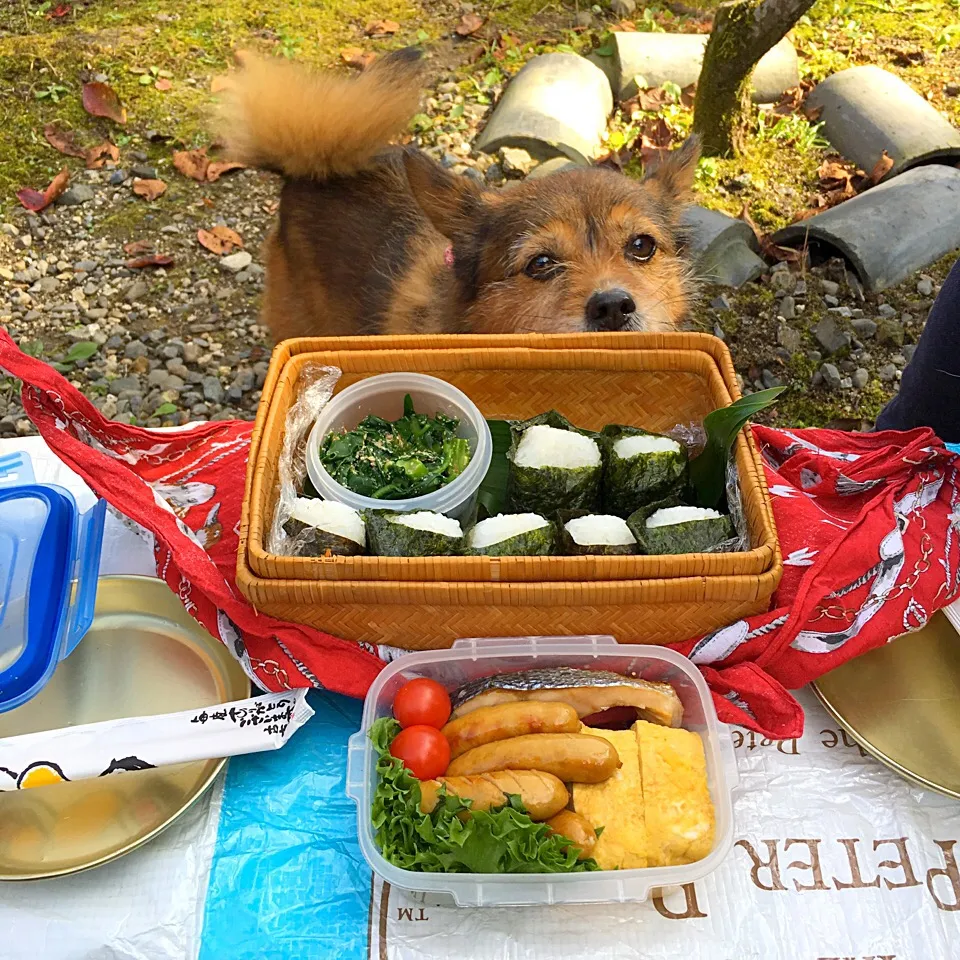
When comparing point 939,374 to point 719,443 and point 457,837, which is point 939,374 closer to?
point 719,443

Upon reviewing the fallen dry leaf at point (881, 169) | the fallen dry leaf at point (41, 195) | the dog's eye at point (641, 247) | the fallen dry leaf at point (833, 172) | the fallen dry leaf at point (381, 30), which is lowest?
the fallen dry leaf at point (41, 195)

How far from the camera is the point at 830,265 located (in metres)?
4.09

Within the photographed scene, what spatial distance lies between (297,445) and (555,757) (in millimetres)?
888

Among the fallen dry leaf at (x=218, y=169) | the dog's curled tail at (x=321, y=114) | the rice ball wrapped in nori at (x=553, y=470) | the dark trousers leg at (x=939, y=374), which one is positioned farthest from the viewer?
the fallen dry leaf at (x=218, y=169)

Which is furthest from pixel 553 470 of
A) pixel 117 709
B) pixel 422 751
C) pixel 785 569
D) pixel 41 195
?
pixel 41 195

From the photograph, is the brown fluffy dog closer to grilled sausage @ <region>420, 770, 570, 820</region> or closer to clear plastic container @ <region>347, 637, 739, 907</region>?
clear plastic container @ <region>347, 637, 739, 907</region>

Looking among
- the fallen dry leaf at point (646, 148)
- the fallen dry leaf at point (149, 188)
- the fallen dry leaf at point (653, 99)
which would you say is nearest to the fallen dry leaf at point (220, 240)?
the fallen dry leaf at point (149, 188)

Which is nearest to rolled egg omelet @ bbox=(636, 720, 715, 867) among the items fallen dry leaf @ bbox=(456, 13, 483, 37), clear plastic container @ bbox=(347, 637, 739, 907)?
clear plastic container @ bbox=(347, 637, 739, 907)

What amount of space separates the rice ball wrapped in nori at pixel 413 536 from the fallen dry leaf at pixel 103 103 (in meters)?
4.59

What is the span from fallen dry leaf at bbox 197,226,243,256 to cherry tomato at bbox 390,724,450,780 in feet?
11.8

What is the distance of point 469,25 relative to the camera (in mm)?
5738

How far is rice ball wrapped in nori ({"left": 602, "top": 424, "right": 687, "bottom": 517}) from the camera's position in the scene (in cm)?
172

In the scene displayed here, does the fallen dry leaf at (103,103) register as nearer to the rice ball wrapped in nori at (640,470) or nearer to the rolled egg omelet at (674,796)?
the rice ball wrapped in nori at (640,470)

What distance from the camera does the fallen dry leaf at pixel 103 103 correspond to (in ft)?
16.7
